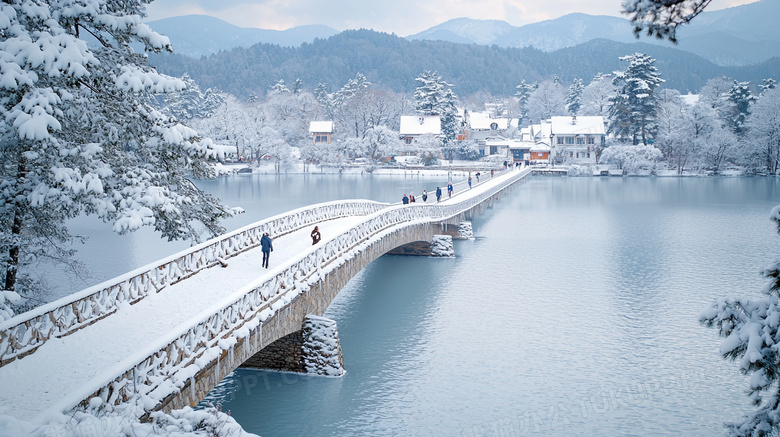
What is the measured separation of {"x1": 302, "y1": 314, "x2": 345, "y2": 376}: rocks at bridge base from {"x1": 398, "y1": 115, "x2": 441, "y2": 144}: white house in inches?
3757

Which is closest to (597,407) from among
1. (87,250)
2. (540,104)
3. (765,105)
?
(87,250)

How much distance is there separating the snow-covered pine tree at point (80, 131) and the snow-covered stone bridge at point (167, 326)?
1.93 meters

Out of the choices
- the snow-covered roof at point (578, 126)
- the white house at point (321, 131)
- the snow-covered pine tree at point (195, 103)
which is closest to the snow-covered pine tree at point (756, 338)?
the snow-covered roof at point (578, 126)

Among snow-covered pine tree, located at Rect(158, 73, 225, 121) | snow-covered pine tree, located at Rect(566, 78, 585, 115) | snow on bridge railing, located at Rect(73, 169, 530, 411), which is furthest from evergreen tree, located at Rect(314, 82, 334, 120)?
snow on bridge railing, located at Rect(73, 169, 530, 411)

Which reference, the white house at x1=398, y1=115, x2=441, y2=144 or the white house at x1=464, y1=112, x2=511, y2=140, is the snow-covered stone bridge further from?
the white house at x1=464, y1=112, x2=511, y2=140

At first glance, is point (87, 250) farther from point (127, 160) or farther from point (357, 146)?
point (357, 146)

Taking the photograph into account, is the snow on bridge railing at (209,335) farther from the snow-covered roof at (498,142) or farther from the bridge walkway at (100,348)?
the snow-covered roof at (498,142)

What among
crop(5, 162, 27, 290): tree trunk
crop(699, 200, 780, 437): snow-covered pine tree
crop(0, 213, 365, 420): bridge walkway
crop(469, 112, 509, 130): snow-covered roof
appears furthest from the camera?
crop(469, 112, 509, 130): snow-covered roof

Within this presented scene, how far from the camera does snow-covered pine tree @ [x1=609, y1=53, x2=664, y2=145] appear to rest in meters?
97.4

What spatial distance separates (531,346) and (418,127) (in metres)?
93.8

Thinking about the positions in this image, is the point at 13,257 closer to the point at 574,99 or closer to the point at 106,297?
the point at 106,297

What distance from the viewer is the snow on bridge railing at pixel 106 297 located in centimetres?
1144

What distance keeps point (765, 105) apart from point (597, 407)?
90.0 metres

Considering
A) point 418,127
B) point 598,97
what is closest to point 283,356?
point 418,127
